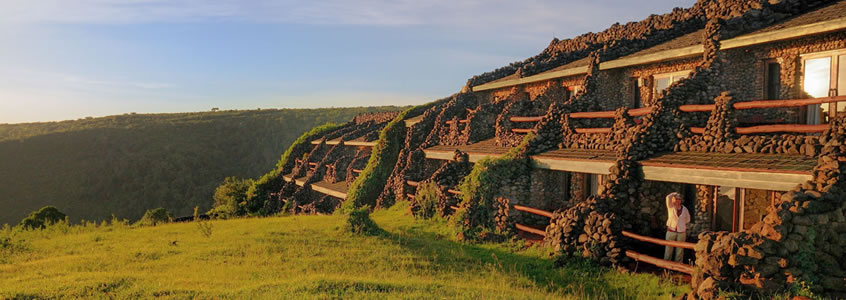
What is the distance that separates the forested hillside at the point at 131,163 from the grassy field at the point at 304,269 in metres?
42.8

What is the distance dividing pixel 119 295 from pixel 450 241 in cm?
934

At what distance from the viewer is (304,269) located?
11914 mm

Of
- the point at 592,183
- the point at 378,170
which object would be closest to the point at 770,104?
the point at 592,183

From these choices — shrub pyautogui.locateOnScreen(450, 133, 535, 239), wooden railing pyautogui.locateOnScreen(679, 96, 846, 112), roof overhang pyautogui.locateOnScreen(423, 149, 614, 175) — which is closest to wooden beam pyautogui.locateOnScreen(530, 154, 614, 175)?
roof overhang pyautogui.locateOnScreen(423, 149, 614, 175)

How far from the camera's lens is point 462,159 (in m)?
20.2

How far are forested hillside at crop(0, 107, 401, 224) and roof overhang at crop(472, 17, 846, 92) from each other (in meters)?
49.0

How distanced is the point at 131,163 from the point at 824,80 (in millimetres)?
68876

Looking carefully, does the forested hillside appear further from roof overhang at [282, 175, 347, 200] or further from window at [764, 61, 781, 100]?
window at [764, 61, 781, 100]

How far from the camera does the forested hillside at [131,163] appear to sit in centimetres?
5628

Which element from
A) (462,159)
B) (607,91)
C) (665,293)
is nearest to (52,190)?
(462,159)

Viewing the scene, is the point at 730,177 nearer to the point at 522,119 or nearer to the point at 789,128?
the point at 789,128

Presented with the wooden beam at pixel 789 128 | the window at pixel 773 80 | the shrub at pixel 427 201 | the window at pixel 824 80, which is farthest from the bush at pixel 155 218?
the window at pixel 824 80

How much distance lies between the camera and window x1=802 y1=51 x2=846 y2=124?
12359 millimetres

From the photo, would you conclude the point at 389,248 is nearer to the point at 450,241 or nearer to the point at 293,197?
the point at 450,241
